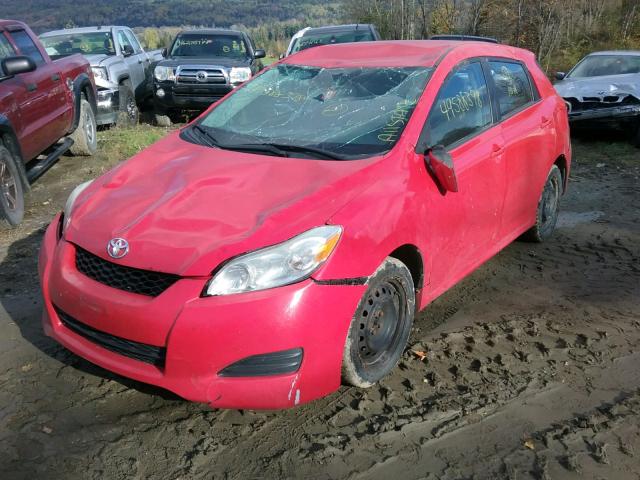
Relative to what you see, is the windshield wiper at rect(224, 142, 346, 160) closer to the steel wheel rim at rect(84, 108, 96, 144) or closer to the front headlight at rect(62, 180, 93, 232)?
the front headlight at rect(62, 180, 93, 232)

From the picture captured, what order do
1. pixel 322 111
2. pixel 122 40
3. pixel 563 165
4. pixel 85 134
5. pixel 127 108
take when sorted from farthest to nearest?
pixel 122 40
pixel 127 108
pixel 85 134
pixel 563 165
pixel 322 111

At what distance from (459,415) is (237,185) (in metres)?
1.56

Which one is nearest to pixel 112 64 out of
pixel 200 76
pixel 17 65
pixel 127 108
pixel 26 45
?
pixel 127 108

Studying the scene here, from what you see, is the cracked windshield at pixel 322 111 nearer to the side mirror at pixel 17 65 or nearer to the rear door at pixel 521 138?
the rear door at pixel 521 138

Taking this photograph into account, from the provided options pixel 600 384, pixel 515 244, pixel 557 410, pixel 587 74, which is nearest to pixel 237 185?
pixel 557 410

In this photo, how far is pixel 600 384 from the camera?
10.2 feet

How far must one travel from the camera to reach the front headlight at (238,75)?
11.1 meters

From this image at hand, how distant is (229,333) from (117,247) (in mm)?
684

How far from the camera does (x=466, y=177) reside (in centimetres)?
357

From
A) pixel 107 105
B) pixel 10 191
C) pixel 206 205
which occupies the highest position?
pixel 206 205

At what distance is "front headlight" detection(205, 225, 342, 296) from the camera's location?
251cm

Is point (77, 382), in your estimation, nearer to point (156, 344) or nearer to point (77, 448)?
point (77, 448)

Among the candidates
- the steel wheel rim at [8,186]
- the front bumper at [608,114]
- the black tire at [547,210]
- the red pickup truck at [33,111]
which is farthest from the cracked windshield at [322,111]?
the front bumper at [608,114]

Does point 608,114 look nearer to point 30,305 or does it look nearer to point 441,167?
point 441,167
